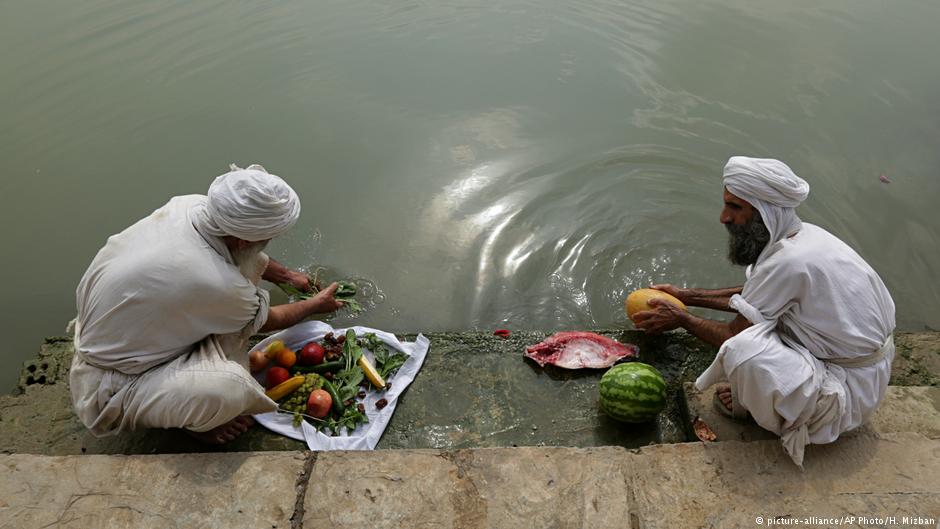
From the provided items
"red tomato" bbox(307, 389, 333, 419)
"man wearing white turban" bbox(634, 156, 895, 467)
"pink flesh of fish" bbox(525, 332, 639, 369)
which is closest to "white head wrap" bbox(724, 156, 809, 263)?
"man wearing white turban" bbox(634, 156, 895, 467)

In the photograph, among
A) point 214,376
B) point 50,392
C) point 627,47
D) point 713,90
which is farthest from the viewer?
point 627,47

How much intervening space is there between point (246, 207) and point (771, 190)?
9.71 ft

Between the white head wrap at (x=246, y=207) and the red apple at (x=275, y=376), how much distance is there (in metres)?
0.98

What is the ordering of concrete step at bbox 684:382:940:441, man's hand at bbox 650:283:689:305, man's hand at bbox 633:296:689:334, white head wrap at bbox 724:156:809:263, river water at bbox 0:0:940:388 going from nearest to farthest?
1. white head wrap at bbox 724:156:809:263
2. concrete step at bbox 684:382:940:441
3. man's hand at bbox 633:296:689:334
4. man's hand at bbox 650:283:689:305
5. river water at bbox 0:0:940:388

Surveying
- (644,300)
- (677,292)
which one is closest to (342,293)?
(644,300)

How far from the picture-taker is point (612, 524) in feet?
10.5

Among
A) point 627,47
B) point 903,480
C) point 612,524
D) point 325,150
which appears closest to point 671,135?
point 627,47

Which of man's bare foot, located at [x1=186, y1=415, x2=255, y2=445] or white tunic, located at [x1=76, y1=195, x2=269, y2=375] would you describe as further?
man's bare foot, located at [x1=186, y1=415, x2=255, y2=445]

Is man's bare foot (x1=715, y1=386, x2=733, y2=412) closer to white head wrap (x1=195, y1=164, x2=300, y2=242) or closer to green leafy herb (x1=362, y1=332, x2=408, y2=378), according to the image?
green leafy herb (x1=362, y1=332, x2=408, y2=378)

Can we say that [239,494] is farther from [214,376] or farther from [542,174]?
[542,174]

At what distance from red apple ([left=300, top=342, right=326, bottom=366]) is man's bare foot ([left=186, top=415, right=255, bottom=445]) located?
1.71 feet

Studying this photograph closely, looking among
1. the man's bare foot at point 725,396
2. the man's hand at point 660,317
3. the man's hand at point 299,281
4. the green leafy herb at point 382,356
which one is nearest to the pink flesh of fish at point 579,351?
the man's hand at point 660,317

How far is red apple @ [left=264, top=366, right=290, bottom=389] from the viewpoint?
167 inches

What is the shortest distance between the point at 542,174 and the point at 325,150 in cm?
241
